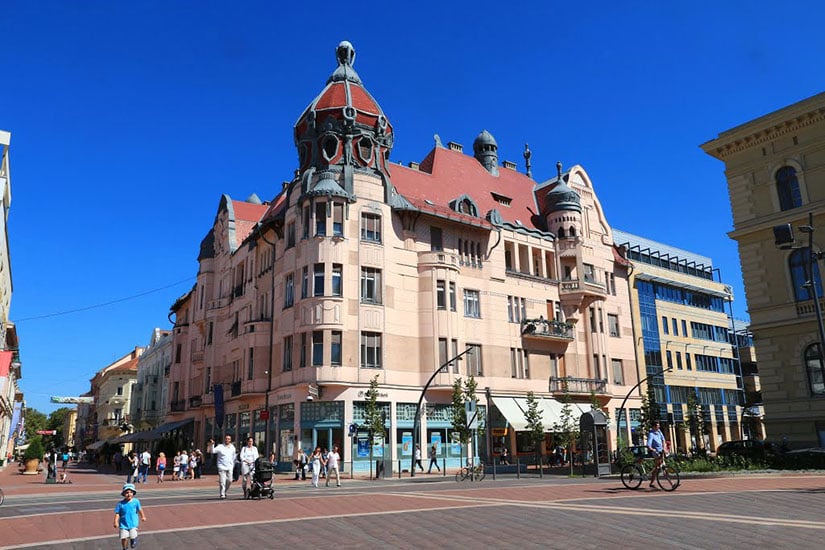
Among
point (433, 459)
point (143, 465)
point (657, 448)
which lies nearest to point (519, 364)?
point (433, 459)

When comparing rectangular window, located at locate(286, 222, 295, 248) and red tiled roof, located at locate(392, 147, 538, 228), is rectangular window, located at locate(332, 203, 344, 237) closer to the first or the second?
rectangular window, located at locate(286, 222, 295, 248)

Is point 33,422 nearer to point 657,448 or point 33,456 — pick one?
point 33,456

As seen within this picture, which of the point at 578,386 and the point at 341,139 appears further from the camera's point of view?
the point at 578,386

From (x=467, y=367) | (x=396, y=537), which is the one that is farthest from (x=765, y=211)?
(x=396, y=537)

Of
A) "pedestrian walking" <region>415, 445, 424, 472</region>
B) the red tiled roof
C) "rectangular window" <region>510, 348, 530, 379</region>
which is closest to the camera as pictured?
"pedestrian walking" <region>415, 445, 424, 472</region>

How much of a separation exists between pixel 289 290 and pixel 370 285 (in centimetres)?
527

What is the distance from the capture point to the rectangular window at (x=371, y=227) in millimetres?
39562

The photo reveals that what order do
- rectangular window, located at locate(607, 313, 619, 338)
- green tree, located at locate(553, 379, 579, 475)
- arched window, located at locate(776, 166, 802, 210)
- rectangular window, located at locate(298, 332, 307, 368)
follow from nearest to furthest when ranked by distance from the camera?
arched window, located at locate(776, 166, 802, 210) < rectangular window, located at locate(298, 332, 307, 368) < green tree, located at locate(553, 379, 579, 475) < rectangular window, located at locate(607, 313, 619, 338)

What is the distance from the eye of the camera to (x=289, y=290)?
40.0 meters

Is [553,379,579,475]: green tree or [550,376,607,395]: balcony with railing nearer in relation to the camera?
[553,379,579,475]: green tree

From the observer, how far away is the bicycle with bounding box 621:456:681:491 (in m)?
18.6

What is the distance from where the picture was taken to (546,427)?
4122 cm

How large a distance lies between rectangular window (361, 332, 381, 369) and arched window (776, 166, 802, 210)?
23.9m

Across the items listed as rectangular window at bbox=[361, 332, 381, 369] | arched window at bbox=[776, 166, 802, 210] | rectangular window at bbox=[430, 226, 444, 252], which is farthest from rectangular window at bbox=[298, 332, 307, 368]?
arched window at bbox=[776, 166, 802, 210]
